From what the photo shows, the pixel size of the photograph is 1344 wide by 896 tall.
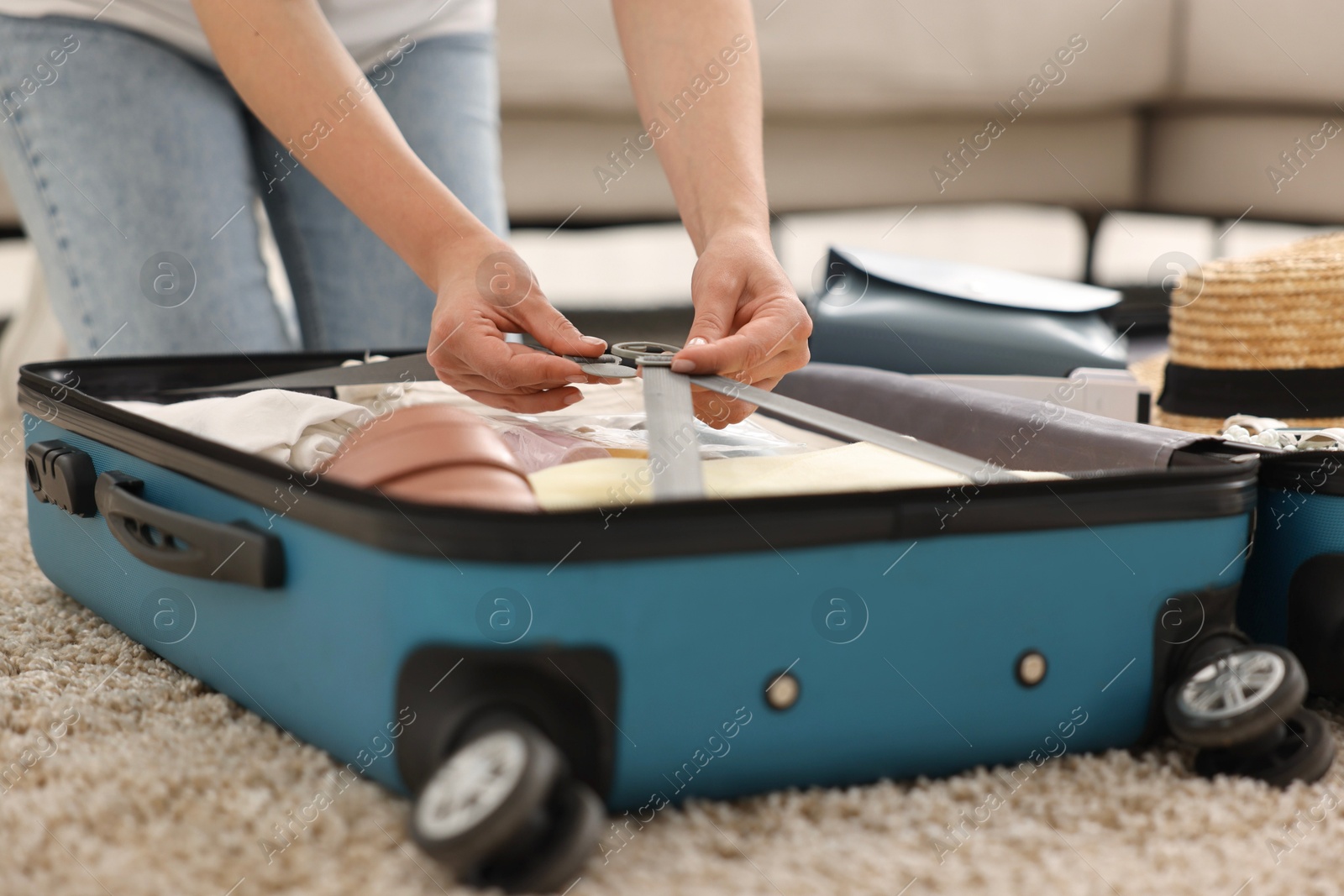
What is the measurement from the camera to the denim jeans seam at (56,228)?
33.7 inches

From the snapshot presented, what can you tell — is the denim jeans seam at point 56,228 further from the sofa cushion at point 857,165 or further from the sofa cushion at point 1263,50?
the sofa cushion at point 1263,50

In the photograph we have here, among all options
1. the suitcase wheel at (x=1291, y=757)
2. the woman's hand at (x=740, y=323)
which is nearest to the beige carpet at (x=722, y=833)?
the suitcase wheel at (x=1291, y=757)

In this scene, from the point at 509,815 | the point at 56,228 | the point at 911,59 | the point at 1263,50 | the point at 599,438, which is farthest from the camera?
the point at 911,59

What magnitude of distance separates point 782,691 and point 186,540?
24 cm

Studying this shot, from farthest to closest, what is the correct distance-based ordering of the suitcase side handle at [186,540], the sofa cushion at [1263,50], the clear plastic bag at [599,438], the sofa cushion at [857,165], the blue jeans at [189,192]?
the sofa cushion at [857,165], the sofa cushion at [1263,50], the blue jeans at [189,192], the clear plastic bag at [599,438], the suitcase side handle at [186,540]

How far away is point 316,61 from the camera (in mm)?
667

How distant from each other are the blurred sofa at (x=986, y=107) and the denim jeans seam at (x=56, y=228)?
729 millimetres

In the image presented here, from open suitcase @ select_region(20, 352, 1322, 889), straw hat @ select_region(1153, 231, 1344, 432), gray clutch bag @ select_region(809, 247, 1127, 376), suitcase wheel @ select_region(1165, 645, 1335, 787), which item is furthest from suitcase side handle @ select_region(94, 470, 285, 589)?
straw hat @ select_region(1153, 231, 1344, 432)

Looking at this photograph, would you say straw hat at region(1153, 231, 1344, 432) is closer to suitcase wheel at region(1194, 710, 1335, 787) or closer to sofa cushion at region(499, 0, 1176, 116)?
suitcase wheel at region(1194, 710, 1335, 787)

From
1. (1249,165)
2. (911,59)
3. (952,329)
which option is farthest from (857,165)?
(952,329)

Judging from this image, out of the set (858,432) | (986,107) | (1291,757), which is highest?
(986,107)

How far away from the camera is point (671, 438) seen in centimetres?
46

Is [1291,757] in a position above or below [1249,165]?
below

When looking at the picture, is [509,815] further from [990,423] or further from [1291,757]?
[990,423]
